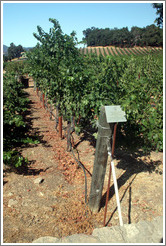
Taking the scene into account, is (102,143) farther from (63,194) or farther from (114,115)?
(63,194)

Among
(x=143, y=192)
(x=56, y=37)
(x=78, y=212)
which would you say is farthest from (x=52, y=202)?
(x=56, y=37)

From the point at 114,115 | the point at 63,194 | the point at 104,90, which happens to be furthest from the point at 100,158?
the point at 63,194

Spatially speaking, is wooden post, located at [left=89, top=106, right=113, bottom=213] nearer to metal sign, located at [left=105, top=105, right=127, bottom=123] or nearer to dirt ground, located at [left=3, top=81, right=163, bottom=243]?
metal sign, located at [left=105, top=105, right=127, bottom=123]

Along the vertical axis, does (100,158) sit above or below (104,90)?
below

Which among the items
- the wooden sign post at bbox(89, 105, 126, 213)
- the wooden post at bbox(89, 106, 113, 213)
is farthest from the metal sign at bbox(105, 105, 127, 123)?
the wooden post at bbox(89, 106, 113, 213)

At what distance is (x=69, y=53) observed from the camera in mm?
5684

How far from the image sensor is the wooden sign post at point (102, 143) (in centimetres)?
265

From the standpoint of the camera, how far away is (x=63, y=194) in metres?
3.93

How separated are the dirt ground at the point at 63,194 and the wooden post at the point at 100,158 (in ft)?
1.04

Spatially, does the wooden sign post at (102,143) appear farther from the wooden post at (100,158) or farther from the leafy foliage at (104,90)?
the leafy foliage at (104,90)

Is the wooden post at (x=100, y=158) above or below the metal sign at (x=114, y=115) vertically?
below

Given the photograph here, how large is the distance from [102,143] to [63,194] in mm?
1712

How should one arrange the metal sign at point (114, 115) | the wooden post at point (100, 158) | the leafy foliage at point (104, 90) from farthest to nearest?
the leafy foliage at point (104, 90) → the wooden post at point (100, 158) → the metal sign at point (114, 115)

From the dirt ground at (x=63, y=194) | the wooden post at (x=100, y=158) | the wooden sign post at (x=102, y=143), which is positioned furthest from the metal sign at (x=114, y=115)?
the dirt ground at (x=63, y=194)
